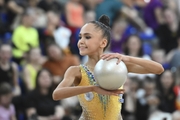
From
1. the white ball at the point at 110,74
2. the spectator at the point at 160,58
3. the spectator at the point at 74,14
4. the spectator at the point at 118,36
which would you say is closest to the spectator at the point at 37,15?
the spectator at the point at 74,14

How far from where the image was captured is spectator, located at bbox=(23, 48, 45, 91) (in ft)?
28.3

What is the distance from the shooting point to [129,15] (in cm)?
1128

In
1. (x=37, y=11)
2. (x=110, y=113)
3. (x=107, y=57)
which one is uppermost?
(x=37, y=11)

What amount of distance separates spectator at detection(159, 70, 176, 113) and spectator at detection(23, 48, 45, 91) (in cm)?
241

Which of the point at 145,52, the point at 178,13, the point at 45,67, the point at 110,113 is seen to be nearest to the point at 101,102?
the point at 110,113

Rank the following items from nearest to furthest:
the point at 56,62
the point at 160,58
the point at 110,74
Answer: the point at 110,74
the point at 56,62
the point at 160,58

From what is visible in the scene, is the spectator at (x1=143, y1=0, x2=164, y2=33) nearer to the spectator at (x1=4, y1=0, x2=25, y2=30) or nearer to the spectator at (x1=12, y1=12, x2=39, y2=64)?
the spectator at (x1=12, y1=12, x2=39, y2=64)

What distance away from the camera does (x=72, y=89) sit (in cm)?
446

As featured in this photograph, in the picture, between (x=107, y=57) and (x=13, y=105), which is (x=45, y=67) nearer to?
(x=13, y=105)

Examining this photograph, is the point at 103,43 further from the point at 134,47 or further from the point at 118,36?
the point at 118,36

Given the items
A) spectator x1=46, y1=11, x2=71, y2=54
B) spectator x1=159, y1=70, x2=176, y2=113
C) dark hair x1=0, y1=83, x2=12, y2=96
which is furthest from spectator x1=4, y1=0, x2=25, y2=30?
spectator x1=159, y1=70, x2=176, y2=113

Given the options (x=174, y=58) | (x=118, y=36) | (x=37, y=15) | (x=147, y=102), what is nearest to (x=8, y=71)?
(x=37, y=15)

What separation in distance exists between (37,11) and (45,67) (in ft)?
4.95

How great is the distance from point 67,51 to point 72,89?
17.8 feet
